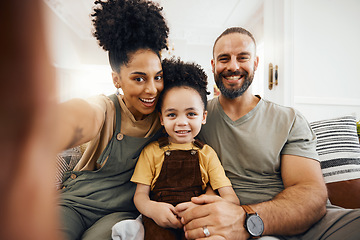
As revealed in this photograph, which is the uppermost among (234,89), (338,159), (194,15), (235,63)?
(194,15)

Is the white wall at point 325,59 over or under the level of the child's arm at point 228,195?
over

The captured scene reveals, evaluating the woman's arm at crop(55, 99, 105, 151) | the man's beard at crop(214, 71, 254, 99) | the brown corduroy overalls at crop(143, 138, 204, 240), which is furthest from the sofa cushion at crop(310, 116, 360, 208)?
the woman's arm at crop(55, 99, 105, 151)

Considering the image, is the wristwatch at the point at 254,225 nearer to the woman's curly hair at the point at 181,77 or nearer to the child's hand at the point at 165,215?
the child's hand at the point at 165,215

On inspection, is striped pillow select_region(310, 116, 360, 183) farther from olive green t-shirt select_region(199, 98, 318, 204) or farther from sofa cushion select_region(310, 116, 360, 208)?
olive green t-shirt select_region(199, 98, 318, 204)

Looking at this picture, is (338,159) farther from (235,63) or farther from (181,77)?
(181,77)

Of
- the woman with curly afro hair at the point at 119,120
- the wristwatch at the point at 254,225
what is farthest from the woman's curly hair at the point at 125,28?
the wristwatch at the point at 254,225

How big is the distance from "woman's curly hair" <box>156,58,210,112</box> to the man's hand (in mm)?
499

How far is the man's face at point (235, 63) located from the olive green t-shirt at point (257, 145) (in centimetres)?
16

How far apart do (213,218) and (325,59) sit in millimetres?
Answer: 2587

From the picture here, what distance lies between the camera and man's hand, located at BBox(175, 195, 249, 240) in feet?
2.86

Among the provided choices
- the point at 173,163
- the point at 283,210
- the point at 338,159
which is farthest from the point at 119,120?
the point at 338,159

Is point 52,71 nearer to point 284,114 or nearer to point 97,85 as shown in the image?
point 284,114

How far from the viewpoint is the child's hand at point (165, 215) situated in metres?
0.89

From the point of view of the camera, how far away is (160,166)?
1.08 meters
